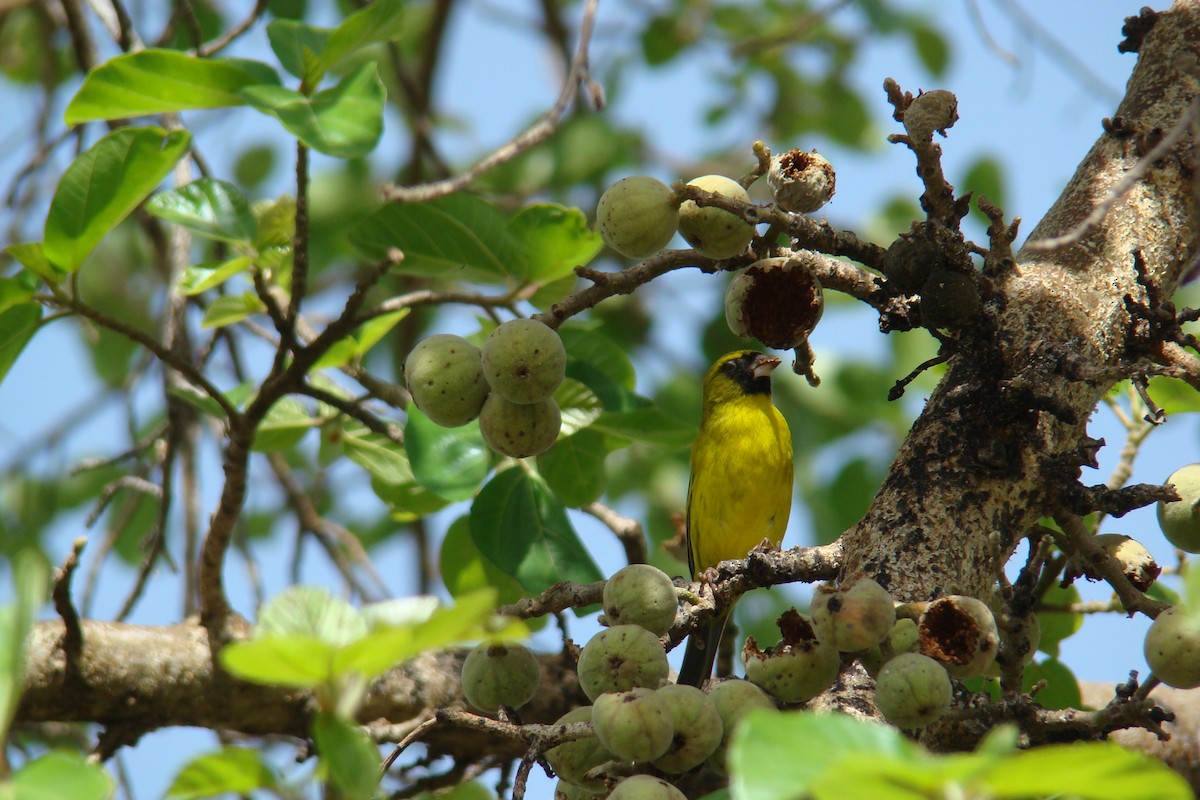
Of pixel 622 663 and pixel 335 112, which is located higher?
pixel 335 112

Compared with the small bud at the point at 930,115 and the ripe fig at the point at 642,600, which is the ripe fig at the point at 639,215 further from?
the ripe fig at the point at 642,600

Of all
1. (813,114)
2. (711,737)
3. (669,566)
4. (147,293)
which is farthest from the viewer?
(813,114)

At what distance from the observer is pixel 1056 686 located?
9.38 feet

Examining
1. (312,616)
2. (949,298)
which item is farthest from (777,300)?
(312,616)

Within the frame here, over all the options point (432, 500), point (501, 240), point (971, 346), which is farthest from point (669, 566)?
point (971, 346)

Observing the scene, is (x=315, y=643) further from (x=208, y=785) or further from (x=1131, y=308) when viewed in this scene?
(x=1131, y=308)

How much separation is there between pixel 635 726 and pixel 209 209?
1964mm

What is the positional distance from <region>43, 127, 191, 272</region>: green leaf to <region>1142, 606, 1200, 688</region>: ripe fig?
2141mm

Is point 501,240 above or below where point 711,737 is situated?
above

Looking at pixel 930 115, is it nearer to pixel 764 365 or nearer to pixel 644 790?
pixel 644 790

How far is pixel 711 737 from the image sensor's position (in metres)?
1.66

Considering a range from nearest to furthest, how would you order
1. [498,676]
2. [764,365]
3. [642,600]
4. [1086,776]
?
[1086,776]
[642,600]
[498,676]
[764,365]

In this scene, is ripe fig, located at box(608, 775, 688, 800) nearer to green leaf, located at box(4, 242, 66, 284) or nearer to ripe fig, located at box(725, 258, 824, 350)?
ripe fig, located at box(725, 258, 824, 350)

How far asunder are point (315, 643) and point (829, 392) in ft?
15.6
